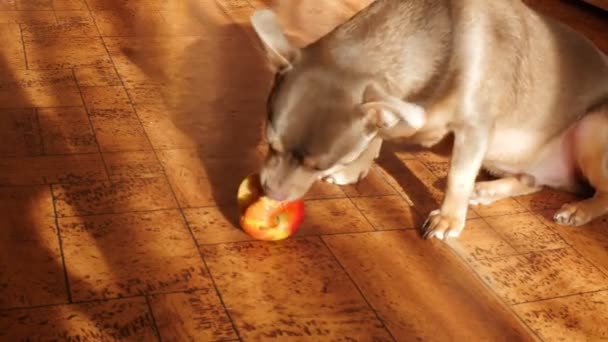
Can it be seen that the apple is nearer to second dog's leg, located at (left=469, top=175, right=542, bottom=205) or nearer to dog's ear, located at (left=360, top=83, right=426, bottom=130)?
dog's ear, located at (left=360, top=83, right=426, bottom=130)

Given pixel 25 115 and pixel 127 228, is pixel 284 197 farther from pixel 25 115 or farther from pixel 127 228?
pixel 25 115

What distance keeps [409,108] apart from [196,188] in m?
0.83

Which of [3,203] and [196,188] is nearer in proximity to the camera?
[3,203]

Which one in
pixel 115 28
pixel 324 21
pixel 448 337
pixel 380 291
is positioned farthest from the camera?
pixel 324 21

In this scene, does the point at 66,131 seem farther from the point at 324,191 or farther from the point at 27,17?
the point at 27,17

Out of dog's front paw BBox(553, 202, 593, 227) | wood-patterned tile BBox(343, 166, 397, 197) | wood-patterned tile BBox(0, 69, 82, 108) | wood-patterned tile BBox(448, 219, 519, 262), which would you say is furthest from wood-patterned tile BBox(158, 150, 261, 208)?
dog's front paw BBox(553, 202, 593, 227)

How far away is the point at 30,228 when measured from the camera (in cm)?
204

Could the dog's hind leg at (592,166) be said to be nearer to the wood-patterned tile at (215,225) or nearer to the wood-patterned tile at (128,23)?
the wood-patterned tile at (215,225)

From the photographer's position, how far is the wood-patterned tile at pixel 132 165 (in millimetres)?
2396

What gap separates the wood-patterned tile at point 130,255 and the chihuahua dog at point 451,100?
0.31m

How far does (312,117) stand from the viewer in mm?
1818

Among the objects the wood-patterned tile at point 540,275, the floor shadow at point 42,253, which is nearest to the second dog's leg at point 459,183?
the wood-patterned tile at point 540,275

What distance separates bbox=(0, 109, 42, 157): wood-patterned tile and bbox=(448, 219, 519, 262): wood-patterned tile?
139 centimetres

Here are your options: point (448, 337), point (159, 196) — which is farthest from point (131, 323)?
point (448, 337)
